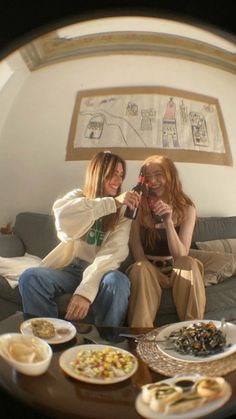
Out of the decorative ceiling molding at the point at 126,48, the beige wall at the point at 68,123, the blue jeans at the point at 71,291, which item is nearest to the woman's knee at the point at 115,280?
the blue jeans at the point at 71,291

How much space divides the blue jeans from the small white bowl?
0.11 feet

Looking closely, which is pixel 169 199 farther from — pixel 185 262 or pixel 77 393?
pixel 77 393

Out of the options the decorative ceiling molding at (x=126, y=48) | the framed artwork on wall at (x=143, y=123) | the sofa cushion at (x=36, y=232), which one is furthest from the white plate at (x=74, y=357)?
the decorative ceiling molding at (x=126, y=48)

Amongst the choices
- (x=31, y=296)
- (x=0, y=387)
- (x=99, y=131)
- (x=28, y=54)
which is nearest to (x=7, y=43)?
(x=28, y=54)

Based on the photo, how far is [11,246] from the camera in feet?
1.91

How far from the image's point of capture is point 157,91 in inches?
21.0

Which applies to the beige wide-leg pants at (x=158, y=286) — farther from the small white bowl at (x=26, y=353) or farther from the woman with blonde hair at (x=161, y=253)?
the small white bowl at (x=26, y=353)

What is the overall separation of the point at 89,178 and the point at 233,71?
21cm

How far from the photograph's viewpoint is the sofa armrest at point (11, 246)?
576mm

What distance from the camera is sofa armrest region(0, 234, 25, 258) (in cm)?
58

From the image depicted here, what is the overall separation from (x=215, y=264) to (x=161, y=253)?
2.6 inches

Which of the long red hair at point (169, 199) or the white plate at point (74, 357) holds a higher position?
the long red hair at point (169, 199)

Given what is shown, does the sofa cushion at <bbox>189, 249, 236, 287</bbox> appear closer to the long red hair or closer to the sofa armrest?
the long red hair

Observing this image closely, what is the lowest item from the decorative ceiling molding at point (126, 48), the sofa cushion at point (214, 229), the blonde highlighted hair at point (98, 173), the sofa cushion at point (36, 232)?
the sofa cushion at point (214, 229)
